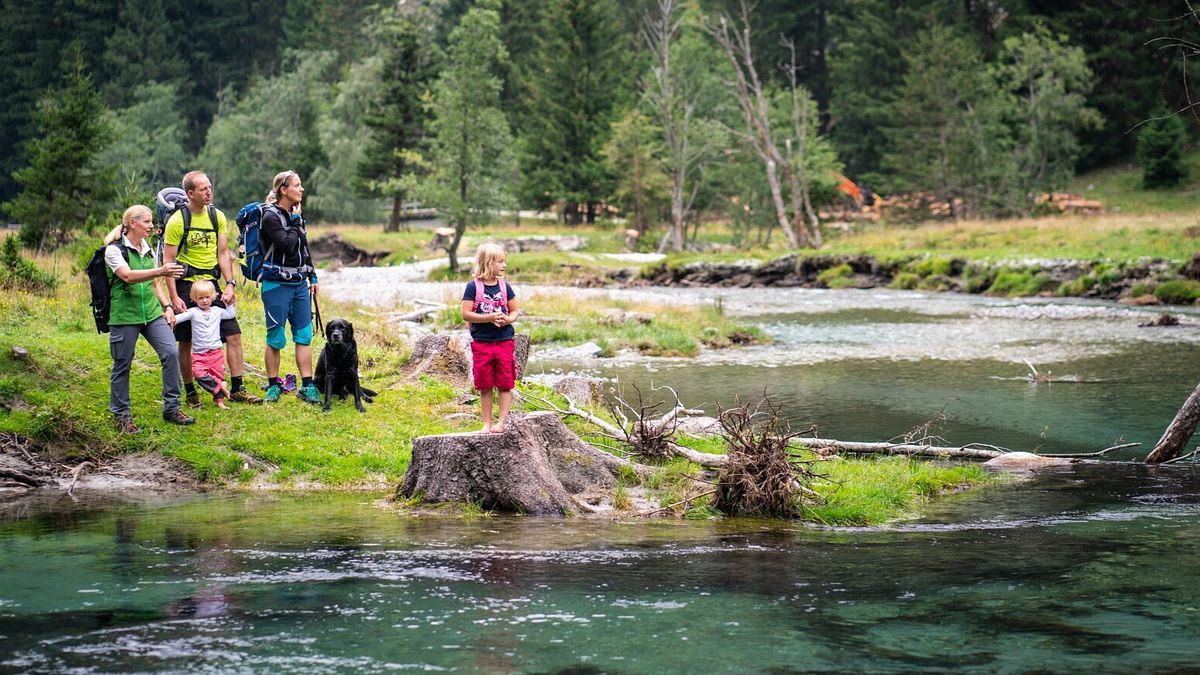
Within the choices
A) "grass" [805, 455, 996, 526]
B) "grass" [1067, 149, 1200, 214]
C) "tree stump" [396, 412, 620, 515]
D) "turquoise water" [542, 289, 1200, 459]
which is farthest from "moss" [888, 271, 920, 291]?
"tree stump" [396, 412, 620, 515]

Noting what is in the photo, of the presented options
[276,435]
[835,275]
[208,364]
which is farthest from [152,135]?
[276,435]

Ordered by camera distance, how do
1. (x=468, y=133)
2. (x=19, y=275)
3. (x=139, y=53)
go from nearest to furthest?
(x=19, y=275), (x=468, y=133), (x=139, y=53)

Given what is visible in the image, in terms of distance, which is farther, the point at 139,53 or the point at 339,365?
the point at 139,53

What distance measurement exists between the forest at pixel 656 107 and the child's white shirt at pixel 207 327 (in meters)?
40.3

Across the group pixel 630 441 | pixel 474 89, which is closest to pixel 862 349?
pixel 630 441

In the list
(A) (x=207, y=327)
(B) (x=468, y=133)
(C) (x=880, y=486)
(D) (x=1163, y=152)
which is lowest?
(C) (x=880, y=486)


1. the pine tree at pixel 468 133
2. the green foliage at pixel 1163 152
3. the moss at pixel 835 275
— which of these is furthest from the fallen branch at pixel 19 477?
the green foliage at pixel 1163 152

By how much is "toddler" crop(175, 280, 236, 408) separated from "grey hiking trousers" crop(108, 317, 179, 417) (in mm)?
719

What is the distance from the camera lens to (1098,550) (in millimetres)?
8773

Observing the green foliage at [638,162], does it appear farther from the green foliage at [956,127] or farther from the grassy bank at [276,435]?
the grassy bank at [276,435]

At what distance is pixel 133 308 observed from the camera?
10.8 metres

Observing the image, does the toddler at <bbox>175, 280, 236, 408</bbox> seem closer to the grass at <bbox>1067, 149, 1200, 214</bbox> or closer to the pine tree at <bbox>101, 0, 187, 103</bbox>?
the grass at <bbox>1067, 149, 1200, 214</bbox>

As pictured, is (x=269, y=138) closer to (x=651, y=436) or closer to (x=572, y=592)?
(x=651, y=436)

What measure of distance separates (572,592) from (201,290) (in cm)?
630
